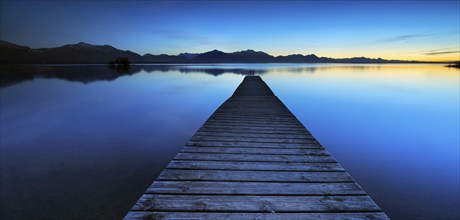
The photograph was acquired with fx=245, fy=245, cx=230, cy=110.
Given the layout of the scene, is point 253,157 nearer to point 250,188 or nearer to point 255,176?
point 255,176

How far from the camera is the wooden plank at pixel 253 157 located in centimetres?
443

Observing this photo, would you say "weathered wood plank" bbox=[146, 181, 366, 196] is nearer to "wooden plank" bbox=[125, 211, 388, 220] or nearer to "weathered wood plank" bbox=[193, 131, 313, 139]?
"wooden plank" bbox=[125, 211, 388, 220]

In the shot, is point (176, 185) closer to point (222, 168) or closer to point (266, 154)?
point (222, 168)

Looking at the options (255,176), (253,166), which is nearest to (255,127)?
(253,166)

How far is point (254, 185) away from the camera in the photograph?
11.3 ft

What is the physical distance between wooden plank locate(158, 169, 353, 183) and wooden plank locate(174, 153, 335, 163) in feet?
1.73

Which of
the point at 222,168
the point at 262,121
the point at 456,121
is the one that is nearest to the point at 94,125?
the point at 262,121

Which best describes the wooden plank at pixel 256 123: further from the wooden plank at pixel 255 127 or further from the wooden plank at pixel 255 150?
the wooden plank at pixel 255 150

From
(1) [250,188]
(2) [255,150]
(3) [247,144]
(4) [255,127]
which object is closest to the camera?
(1) [250,188]

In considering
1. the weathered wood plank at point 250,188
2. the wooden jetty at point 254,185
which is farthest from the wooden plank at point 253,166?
the weathered wood plank at point 250,188

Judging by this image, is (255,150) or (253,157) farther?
(255,150)

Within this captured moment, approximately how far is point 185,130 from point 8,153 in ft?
19.9

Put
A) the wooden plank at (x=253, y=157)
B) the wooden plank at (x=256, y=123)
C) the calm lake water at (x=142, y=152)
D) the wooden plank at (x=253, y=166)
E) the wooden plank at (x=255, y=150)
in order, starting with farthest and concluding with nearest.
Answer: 1. the wooden plank at (x=256, y=123)
2. the calm lake water at (x=142, y=152)
3. the wooden plank at (x=255, y=150)
4. the wooden plank at (x=253, y=157)
5. the wooden plank at (x=253, y=166)

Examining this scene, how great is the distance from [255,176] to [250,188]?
390mm
